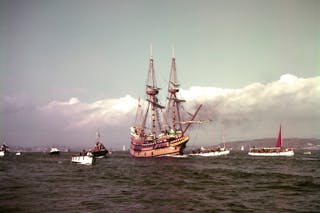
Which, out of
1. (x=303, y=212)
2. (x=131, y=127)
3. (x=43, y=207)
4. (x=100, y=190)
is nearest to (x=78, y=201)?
(x=43, y=207)

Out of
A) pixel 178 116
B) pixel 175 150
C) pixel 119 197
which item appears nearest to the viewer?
pixel 119 197

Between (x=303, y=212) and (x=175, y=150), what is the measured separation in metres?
84.1

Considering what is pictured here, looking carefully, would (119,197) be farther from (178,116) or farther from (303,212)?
(178,116)

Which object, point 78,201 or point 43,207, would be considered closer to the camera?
point 43,207

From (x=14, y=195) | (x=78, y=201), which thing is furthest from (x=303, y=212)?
(x=14, y=195)

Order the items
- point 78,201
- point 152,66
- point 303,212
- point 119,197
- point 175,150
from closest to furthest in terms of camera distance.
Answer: point 303,212
point 78,201
point 119,197
point 175,150
point 152,66

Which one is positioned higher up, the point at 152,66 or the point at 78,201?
the point at 152,66

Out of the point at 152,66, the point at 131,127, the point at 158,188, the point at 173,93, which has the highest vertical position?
the point at 152,66

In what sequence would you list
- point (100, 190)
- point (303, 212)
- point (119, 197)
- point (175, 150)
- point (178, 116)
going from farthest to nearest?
point (178, 116)
point (175, 150)
point (100, 190)
point (119, 197)
point (303, 212)

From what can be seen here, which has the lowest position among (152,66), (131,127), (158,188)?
(158,188)

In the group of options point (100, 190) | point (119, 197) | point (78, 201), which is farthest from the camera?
point (100, 190)

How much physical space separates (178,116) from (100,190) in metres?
92.1

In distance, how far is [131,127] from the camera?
135 m

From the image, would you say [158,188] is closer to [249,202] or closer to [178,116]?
[249,202]
